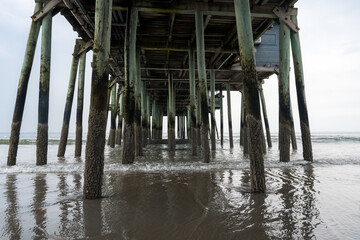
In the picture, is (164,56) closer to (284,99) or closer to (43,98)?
(43,98)

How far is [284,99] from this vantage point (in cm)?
684

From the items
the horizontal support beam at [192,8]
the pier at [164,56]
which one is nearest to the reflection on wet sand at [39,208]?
the pier at [164,56]

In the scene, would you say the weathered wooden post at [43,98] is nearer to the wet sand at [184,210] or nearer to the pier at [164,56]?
the pier at [164,56]

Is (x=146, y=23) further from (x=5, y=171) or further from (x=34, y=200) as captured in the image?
(x=34, y=200)

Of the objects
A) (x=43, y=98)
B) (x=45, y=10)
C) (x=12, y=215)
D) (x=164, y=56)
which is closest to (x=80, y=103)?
Answer: (x=43, y=98)

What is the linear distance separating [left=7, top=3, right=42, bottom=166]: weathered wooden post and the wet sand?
8.57 ft

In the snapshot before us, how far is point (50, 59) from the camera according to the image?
674cm

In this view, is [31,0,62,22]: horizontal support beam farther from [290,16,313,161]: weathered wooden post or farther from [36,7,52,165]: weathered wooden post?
[290,16,313,161]: weathered wooden post

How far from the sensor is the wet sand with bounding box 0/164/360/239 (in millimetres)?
2146

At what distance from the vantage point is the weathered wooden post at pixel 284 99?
22.1 ft

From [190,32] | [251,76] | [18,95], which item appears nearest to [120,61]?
[190,32]

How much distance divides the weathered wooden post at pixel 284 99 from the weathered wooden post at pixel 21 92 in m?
7.84

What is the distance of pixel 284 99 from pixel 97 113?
5.82 meters

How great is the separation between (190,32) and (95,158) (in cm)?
796
